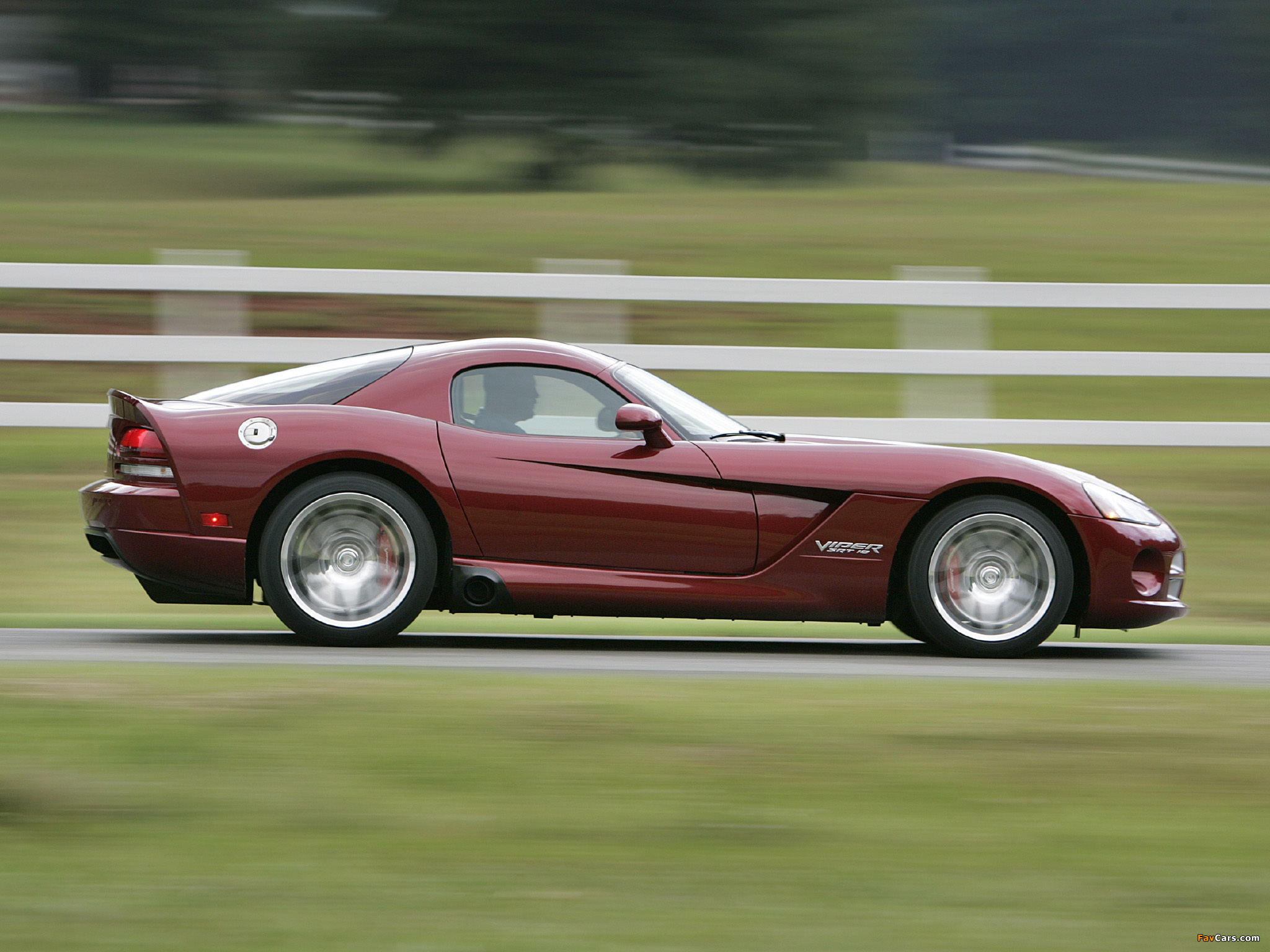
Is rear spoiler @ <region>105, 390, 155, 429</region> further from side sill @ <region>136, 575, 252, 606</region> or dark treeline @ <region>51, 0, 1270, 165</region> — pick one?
dark treeline @ <region>51, 0, 1270, 165</region>

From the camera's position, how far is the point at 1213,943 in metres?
3.48

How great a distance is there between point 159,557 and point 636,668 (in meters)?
1.89

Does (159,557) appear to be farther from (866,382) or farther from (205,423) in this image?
(866,382)

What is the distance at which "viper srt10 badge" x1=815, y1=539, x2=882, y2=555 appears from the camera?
660cm

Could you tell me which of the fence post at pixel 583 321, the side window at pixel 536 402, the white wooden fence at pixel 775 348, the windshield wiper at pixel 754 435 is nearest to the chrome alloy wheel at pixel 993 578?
the windshield wiper at pixel 754 435

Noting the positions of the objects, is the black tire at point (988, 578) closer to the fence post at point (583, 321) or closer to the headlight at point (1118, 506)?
the headlight at point (1118, 506)

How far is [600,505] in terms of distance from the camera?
653 cm

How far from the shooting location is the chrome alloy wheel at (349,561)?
21.4 ft

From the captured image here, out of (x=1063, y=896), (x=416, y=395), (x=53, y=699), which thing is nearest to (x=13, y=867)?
(x=53, y=699)

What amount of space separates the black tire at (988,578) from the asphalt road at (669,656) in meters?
0.12

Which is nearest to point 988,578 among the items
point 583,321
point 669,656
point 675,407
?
point 669,656

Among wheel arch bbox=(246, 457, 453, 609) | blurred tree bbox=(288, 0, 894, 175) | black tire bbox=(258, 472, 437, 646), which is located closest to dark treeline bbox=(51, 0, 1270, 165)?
blurred tree bbox=(288, 0, 894, 175)

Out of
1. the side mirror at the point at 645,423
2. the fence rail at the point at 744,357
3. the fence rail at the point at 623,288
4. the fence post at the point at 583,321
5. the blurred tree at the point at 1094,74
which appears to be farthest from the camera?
the blurred tree at the point at 1094,74

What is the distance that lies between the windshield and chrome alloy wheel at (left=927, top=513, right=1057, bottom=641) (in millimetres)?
1043
